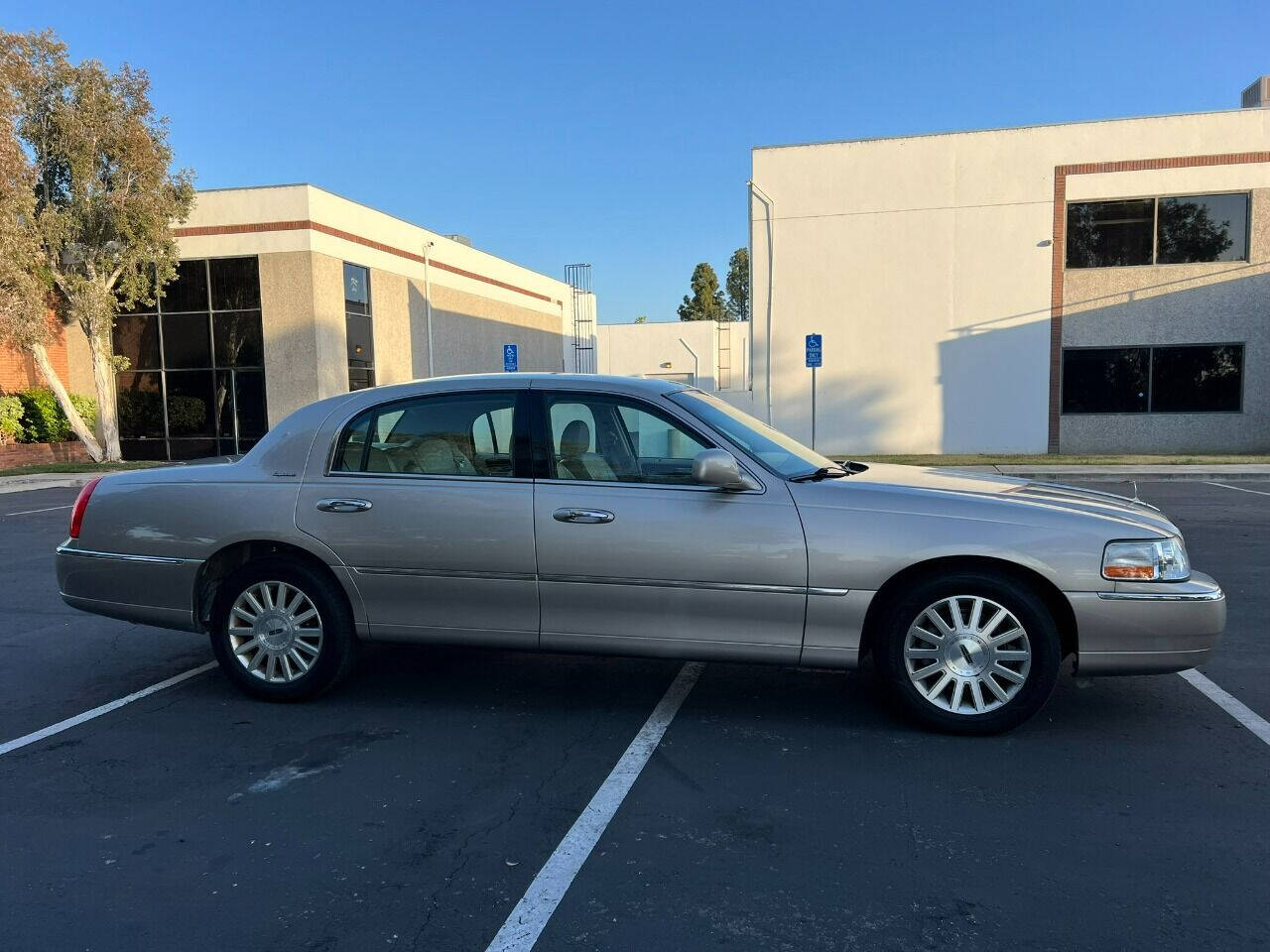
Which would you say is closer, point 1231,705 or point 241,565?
point 1231,705

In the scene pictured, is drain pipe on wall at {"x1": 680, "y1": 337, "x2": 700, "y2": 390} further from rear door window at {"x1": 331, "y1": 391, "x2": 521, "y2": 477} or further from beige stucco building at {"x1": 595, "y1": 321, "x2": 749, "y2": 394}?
rear door window at {"x1": 331, "y1": 391, "x2": 521, "y2": 477}

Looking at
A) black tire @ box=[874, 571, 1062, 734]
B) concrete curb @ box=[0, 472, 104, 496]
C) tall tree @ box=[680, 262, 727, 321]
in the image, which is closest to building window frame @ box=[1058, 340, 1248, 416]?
black tire @ box=[874, 571, 1062, 734]

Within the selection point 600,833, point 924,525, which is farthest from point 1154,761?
point 600,833

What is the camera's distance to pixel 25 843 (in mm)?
3377

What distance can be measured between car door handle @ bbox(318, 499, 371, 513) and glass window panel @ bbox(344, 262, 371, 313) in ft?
76.7

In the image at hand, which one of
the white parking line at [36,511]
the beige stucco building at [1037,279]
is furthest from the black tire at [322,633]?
the beige stucco building at [1037,279]

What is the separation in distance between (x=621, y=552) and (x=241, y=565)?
2096mm

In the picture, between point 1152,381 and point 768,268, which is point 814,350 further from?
point 1152,381

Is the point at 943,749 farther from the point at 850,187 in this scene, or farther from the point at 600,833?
the point at 850,187

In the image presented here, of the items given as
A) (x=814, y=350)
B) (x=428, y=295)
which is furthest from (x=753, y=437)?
(x=428, y=295)

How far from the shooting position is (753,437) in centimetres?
478

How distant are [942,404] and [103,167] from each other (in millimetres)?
21014

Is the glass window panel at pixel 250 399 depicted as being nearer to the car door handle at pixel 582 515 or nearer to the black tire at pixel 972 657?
the car door handle at pixel 582 515

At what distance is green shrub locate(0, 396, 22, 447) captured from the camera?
23.1 meters
